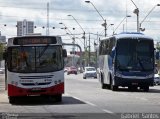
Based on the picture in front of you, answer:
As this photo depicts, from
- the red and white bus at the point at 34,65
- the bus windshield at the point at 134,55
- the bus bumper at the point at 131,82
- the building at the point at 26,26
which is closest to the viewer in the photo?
the red and white bus at the point at 34,65

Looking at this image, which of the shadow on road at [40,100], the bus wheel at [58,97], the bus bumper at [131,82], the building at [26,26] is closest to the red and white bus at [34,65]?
the bus wheel at [58,97]

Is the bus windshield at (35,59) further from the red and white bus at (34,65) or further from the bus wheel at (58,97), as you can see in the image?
the bus wheel at (58,97)

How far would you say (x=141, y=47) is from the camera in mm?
36906

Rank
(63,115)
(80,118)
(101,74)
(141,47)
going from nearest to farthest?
(80,118)
(63,115)
(141,47)
(101,74)

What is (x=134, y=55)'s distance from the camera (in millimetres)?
36781

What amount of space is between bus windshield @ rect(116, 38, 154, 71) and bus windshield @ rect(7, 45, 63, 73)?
12004 millimetres

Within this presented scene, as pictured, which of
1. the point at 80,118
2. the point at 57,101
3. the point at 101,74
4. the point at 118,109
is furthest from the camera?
the point at 101,74

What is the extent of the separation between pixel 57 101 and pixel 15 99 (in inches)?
75.1

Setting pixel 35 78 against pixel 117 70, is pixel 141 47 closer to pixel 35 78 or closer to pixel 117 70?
pixel 117 70

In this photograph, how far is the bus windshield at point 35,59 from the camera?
82.2 ft

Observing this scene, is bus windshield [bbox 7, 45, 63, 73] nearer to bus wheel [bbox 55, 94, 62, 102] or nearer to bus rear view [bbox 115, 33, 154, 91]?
bus wheel [bbox 55, 94, 62, 102]

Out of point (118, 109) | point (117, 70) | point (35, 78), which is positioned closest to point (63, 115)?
point (118, 109)

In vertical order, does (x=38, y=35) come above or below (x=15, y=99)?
above

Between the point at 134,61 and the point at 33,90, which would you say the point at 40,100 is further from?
the point at 134,61
